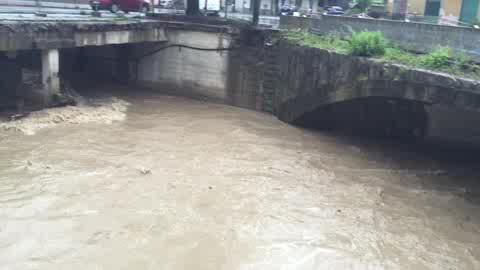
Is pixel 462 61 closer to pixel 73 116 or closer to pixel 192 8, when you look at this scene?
pixel 73 116

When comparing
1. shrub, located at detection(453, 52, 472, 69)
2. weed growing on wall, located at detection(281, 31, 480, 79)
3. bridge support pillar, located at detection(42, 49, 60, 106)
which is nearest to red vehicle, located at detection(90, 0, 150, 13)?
bridge support pillar, located at detection(42, 49, 60, 106)

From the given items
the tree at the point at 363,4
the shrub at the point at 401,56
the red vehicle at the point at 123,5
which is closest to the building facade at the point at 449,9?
the tree at the point at 363,4

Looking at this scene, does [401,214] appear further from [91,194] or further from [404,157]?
[91,194]

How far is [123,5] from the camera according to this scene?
28.0 m

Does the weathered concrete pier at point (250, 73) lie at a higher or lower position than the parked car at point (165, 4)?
lower

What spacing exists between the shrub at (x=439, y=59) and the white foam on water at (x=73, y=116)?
1143cm

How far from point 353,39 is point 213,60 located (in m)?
8.40

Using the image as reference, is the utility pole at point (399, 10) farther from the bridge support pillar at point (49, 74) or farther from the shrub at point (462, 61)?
the bridge support pillar at point (49, 74)

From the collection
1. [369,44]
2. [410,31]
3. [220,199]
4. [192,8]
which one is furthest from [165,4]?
[220,199]

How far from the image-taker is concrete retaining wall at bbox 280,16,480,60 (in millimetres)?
13922

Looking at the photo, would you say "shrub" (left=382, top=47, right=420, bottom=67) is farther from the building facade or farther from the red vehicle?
the red vehicle

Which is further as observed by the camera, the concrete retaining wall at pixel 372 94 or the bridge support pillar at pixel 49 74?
the bridge support pillar at pixel 49 74

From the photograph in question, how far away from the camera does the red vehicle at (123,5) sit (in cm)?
2709

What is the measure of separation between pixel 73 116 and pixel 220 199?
29.5ft
